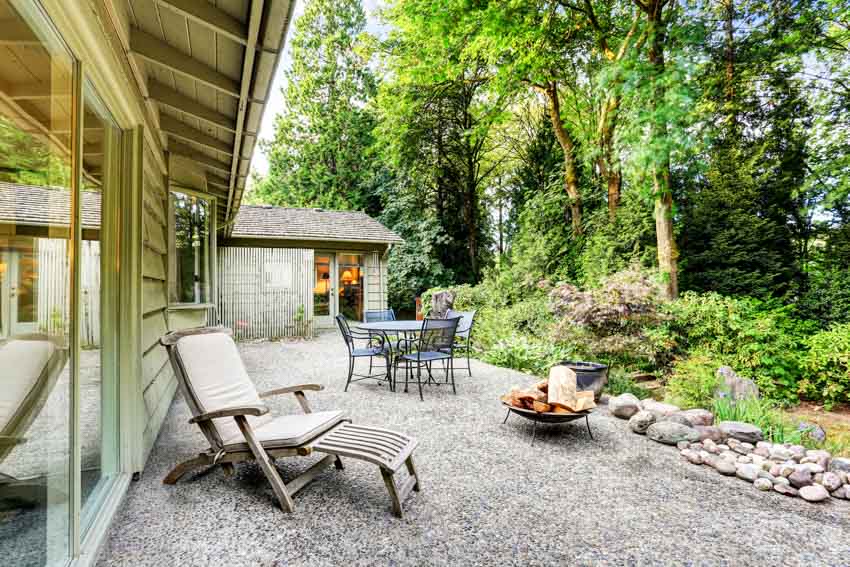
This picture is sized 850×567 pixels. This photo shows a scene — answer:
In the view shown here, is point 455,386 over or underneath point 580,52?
underneath

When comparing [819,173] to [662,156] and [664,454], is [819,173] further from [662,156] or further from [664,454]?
[664,454]

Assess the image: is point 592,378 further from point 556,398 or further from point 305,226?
point 305,226

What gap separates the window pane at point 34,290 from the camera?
48.8 inches

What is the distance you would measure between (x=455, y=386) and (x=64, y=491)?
411 cm

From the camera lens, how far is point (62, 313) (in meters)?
1.64

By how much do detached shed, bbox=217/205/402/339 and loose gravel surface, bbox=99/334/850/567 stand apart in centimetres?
661

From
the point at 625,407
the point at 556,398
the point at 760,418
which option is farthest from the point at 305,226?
the point at 760,418

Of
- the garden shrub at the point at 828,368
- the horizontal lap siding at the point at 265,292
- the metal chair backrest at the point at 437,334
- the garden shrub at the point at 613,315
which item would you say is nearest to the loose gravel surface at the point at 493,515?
the metal chair backrest at the point at 437,334

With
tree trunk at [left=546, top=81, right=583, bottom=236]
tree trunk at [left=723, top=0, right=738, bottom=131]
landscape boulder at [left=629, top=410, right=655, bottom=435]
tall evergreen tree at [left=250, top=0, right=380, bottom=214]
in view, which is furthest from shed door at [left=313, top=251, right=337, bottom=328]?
tree trunk at [left=723, top=0, right=738, bottom=131]

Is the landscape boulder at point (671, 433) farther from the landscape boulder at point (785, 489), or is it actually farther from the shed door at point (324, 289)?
the shed door at point (324, 289)

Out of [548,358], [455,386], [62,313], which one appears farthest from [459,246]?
[62,313]

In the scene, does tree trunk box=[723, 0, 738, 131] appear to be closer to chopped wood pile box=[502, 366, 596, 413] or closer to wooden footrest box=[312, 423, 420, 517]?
chopped wood pile box=[502, 366, 596, 413]

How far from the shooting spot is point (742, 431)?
3.35 m

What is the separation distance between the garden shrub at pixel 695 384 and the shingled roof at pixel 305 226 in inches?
306
